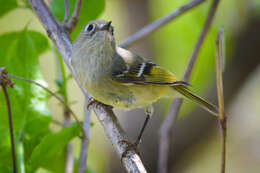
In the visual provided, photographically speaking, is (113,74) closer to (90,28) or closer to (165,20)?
(90,28)

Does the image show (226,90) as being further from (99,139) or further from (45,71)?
(45,71)

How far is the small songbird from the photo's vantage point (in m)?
2.58

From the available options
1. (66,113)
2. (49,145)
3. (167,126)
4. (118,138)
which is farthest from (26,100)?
(167,126)

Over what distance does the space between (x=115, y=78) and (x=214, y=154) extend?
3.12 meters

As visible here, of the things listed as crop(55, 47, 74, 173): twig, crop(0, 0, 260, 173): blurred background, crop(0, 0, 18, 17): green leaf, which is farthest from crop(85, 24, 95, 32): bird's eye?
crop(0, 0, 260, 173): blurred background

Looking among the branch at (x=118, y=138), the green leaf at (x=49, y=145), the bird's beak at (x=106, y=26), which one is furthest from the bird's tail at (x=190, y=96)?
the green leaf at (x=49, y=145)

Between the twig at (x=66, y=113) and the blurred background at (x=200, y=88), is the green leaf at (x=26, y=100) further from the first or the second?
the blurred background at (x=200, y=88)

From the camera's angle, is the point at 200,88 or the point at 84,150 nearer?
the point at 84,150

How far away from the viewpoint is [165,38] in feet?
15.1

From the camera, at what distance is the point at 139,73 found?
288cm

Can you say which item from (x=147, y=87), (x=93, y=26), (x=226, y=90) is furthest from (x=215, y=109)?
(x=226, y=90)

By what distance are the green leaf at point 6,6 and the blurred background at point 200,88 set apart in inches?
51.6

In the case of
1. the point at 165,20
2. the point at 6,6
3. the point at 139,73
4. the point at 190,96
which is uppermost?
the point at 6,6

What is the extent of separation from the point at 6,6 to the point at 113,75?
0.83 m
